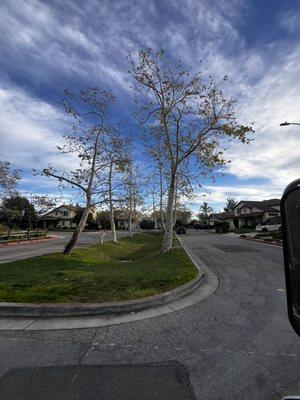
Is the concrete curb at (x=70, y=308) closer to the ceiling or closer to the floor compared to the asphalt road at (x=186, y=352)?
closer to the ceiling

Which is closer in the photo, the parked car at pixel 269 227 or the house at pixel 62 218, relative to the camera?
the parked car at pixel 269 227

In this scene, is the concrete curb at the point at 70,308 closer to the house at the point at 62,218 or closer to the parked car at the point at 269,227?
the parked car at the point at 269,227

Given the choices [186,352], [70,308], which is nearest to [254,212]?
[70,308]

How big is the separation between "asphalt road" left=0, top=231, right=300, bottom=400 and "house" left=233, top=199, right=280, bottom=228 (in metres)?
70.8

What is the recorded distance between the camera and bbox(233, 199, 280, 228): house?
76312mm

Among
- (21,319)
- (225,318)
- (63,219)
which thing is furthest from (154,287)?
(63,219)

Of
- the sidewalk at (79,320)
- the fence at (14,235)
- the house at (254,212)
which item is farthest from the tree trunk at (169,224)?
the house at (254,212)

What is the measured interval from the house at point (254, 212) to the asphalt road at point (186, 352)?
70.8 m

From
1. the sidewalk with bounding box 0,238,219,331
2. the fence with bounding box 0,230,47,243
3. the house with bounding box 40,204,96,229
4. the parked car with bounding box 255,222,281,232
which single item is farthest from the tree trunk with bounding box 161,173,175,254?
the house with bounding box 40,204,96,229

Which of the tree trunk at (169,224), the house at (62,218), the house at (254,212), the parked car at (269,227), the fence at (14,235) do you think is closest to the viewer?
the tree trunk at (169,224)

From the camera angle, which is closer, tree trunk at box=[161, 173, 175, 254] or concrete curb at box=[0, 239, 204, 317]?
concrete curb at box=[0, 239, 204, 317]

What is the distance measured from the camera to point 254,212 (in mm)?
80438

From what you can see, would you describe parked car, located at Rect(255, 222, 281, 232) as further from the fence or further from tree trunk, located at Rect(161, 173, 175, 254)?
tree trunk, located at Rect(161, 173, 175, 254)

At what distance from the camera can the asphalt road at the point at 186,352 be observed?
367cm
